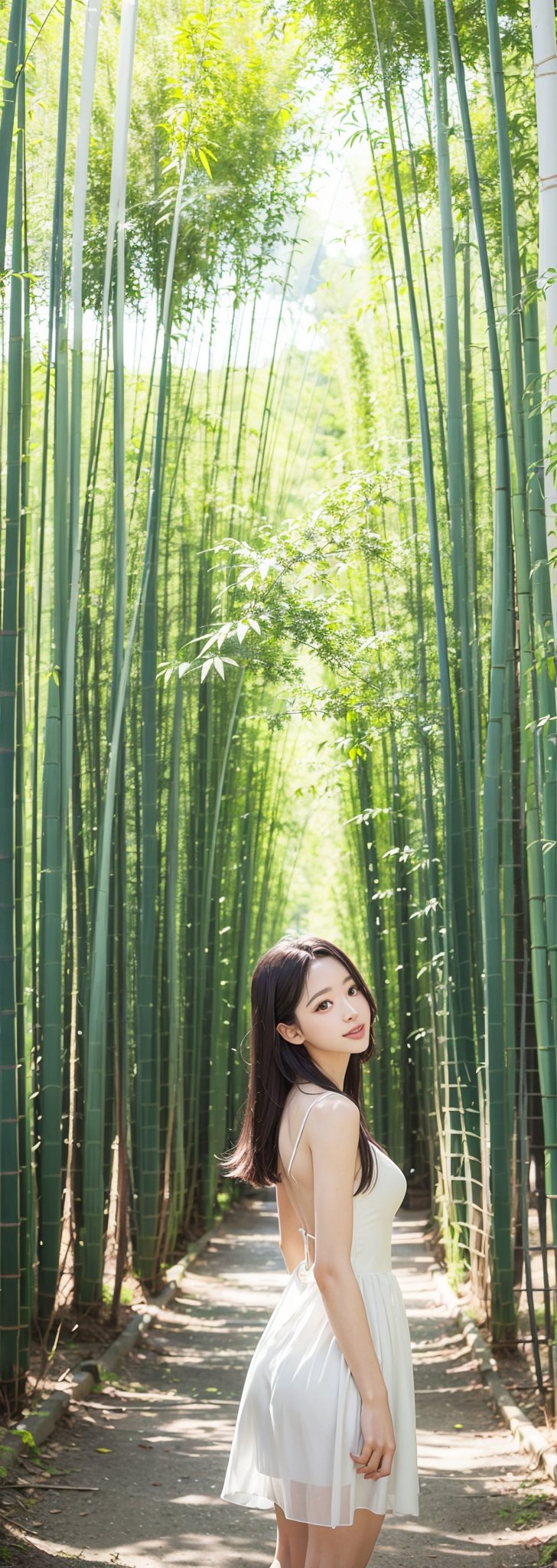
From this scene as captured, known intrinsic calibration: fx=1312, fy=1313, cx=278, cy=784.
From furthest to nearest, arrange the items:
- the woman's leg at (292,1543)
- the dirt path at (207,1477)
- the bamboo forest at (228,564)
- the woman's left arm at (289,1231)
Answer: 1. the bamboo forest at (228,564)
2. the dirt path at (207,1477)
3. the woman's left arm at (289,1231)
4. the woman's leg at (292,1543)

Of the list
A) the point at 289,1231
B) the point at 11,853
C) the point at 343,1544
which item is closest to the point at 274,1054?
the point at 289,1231

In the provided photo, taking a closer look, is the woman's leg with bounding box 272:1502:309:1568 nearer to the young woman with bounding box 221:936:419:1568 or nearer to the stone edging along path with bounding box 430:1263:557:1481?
the young woman with bounding box 221:936:419:1568

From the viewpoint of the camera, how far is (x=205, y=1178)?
7.39 m

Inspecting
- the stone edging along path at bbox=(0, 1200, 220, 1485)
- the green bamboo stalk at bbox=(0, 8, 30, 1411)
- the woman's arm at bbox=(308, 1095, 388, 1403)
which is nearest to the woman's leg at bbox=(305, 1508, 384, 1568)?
the woman's arm at bbox=(308, 1095, 388, 1403)

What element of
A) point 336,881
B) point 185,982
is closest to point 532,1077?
point 185,982

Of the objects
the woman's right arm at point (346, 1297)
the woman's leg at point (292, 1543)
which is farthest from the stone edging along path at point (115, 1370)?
the woman's right arm at point (346, 1297)

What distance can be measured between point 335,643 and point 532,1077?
171 centimetres

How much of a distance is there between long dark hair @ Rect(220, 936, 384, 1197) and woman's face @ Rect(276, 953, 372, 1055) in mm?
10

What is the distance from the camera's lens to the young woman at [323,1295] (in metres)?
1.31

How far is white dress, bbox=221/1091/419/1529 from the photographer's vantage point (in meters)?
1.32

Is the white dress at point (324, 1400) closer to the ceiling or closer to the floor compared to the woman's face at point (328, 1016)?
closer to the floor

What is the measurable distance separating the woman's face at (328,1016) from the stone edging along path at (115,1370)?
5.89 ft

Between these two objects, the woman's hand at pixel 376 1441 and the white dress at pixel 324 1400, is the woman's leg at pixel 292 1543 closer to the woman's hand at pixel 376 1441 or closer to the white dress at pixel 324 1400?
the white dress at pixel 324 1400

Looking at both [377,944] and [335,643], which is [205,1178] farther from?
[335,643]
